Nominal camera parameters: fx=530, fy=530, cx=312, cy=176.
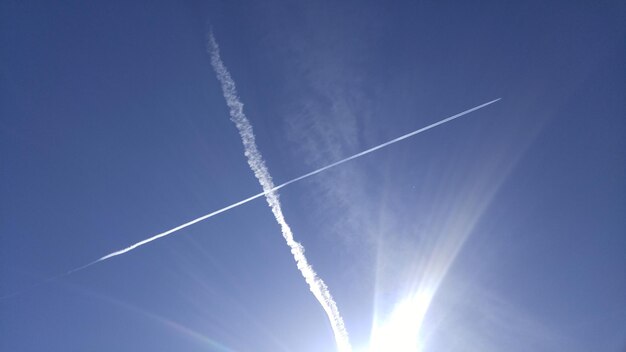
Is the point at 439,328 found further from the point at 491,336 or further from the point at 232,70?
the point at 232,70

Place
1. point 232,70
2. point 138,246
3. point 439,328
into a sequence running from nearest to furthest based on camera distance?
point 232,70 < point 138,246 < point 439,328

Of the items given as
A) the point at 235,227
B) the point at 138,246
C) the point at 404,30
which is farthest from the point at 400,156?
the point at 138,246

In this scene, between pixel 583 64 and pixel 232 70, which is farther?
pixel 583 64

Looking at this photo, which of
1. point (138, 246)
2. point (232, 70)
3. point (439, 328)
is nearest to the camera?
point (232, 70)

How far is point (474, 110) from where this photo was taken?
6035mm

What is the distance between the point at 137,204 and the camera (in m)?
5.72

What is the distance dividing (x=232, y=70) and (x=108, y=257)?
244cm

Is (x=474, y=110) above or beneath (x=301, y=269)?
above

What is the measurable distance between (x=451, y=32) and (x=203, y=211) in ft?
11.1

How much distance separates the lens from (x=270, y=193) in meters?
5.83

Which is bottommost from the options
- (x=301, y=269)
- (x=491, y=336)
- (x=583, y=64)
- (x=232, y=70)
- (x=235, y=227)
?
(x=491, y=336)

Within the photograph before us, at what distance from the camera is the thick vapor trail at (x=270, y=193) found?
5480mm

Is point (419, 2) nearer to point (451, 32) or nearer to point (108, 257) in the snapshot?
point (451, 32)

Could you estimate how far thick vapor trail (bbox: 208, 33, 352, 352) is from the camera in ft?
18.0
